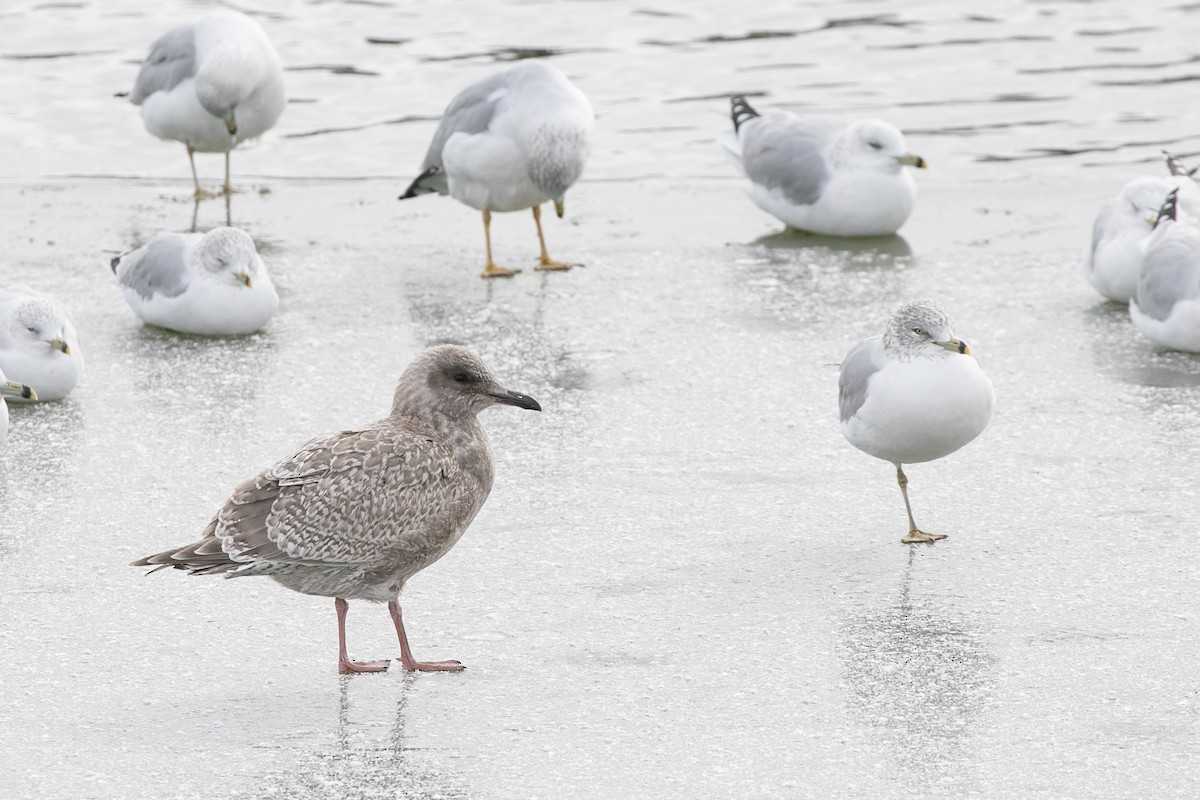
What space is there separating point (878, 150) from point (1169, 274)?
97.4 inches

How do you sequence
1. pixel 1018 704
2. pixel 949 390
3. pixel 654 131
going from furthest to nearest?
pixel 654 131, pixel 949 390, pixel 1018 704

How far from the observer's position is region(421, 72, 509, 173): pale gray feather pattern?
950 cm

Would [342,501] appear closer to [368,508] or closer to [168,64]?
[368,508]

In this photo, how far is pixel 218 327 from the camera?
8.09 m

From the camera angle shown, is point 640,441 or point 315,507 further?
point 640,441

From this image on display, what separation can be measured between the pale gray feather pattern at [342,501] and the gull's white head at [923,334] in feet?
5.48

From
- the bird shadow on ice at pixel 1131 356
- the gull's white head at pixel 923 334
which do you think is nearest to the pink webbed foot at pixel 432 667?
the gull's white head at pixel 923 334

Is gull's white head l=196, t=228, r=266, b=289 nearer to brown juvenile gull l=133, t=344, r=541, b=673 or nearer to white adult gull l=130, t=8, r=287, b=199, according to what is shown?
white adult gull l=130, t=8, r=287, b=199

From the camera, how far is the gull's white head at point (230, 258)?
8078 mm

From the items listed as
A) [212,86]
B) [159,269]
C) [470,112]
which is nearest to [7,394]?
[159,269]

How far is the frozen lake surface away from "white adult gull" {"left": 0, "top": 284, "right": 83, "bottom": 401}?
17 cm

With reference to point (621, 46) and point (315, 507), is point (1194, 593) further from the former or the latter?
point (621, 46)

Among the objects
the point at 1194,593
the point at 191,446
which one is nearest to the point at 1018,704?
the point at 1194,593

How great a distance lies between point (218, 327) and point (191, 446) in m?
1.48
